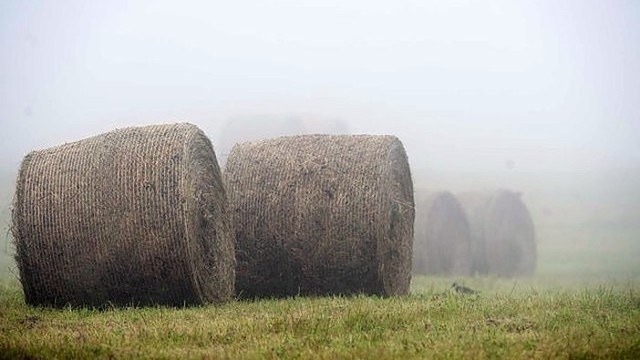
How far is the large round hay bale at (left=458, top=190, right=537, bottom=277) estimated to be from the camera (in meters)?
22.7

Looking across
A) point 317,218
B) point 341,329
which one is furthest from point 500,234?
point 341,329

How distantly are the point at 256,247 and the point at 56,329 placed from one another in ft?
13.2

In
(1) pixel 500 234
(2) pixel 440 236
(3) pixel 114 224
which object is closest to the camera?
(3) pixel 114 224

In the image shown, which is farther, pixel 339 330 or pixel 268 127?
pixel 268 127

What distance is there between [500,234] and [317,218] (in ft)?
40.7

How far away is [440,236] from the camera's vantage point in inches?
834

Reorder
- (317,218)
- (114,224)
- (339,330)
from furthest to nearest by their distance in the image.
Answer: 1. (317,218)
2. (114,224)
3. (339,330)

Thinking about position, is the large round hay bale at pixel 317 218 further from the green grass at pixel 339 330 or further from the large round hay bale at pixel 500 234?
the large round hay bale at pixel 500 234

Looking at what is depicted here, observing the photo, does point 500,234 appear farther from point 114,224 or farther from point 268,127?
point 268,127

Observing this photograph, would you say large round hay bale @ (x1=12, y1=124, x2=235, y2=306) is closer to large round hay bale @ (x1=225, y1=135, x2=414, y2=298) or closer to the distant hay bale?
large round hay bale @ (x1=225, y1=135, x2=414, y2=298)

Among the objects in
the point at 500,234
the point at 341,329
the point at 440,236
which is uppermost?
the point at 341,329

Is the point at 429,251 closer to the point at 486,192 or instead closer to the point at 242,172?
the point at 486,192

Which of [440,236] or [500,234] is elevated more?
[440,236]

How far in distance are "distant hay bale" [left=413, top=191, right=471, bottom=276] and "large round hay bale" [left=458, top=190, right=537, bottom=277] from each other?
1.01m
